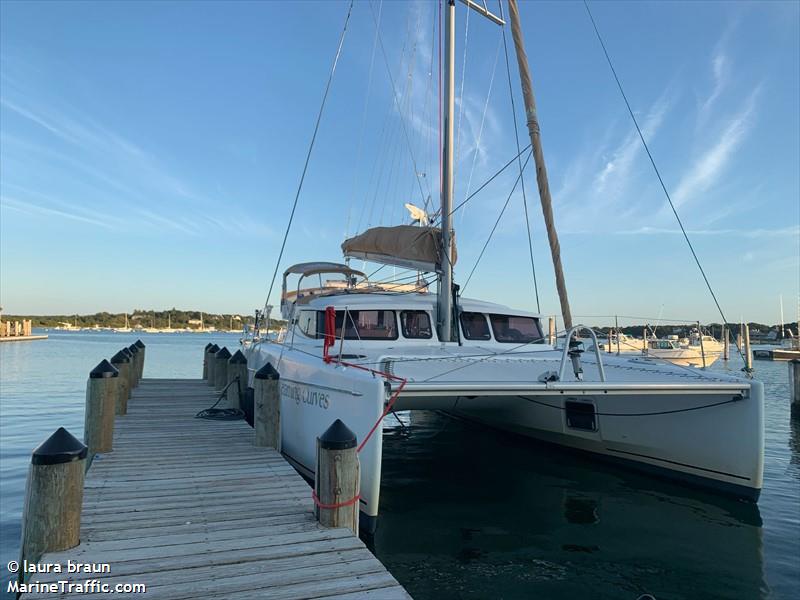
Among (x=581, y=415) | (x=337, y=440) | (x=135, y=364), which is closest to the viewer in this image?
(x=337, y=440)

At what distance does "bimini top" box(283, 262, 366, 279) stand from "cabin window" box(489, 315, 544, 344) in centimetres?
380

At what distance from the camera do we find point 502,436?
9961mm

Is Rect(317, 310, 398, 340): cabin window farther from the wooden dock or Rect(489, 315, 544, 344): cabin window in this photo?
the wooden dock

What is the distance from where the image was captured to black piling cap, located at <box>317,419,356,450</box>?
399 cm

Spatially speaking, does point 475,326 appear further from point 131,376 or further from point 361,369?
point 131,376

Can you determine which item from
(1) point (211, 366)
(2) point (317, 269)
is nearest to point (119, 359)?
(1) point (211, 366)

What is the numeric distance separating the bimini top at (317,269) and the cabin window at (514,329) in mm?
3803

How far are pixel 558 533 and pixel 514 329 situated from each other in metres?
4.01

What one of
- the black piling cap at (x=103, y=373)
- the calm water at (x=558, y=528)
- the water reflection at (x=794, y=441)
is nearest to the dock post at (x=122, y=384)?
the calm water at (x=558, y=528)

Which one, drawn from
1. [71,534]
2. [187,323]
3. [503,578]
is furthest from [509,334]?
[187,323]

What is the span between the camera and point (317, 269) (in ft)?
36.4

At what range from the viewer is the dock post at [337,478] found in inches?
157

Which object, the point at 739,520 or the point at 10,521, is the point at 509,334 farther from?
the point at 10,521

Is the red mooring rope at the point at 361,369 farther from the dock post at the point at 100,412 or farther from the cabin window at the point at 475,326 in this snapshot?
the cabin window at the point at 475,326
